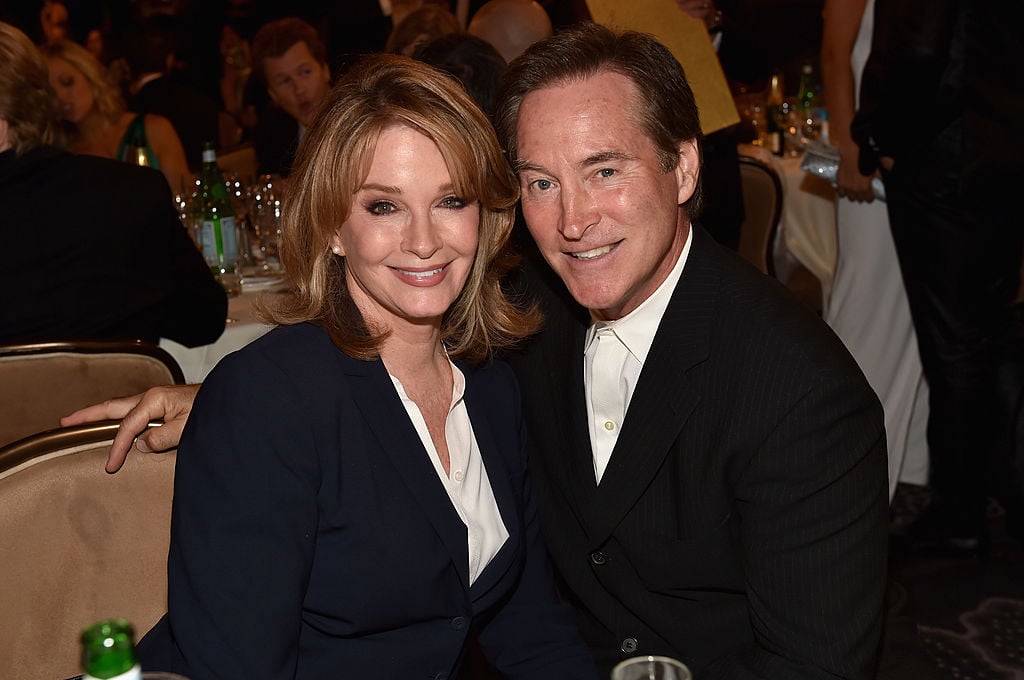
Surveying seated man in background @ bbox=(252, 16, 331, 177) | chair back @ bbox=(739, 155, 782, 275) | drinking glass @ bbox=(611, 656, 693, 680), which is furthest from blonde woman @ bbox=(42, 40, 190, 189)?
drinking glass @ bbox=(611, 656, 693, 680)

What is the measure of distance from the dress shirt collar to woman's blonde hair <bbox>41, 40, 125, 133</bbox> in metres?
3.63

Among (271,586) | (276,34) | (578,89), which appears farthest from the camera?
(276,34)

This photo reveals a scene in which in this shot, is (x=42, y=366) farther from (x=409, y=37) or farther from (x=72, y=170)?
(x=409, y=37)

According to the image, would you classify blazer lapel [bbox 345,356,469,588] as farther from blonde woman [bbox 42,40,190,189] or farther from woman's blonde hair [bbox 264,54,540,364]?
blonde woman [bbox 42,40,190,189]

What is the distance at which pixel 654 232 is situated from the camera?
5.70 feet

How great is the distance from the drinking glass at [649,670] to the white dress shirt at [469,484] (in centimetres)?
63

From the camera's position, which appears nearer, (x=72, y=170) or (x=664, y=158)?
(x=664, y=158)

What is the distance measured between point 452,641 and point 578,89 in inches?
35.3

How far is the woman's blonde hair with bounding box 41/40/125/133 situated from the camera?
4582 mm

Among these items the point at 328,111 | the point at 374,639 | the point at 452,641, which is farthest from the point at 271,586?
the point at 328,111

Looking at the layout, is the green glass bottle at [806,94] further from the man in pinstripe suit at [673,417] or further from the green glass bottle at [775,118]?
the man in pinstripe suit at [673,417]

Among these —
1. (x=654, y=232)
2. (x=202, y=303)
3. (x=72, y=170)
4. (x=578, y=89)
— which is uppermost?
(x=578, y=89)

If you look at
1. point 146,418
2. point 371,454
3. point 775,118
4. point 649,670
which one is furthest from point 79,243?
point 775,118

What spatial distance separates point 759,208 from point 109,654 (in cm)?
342
